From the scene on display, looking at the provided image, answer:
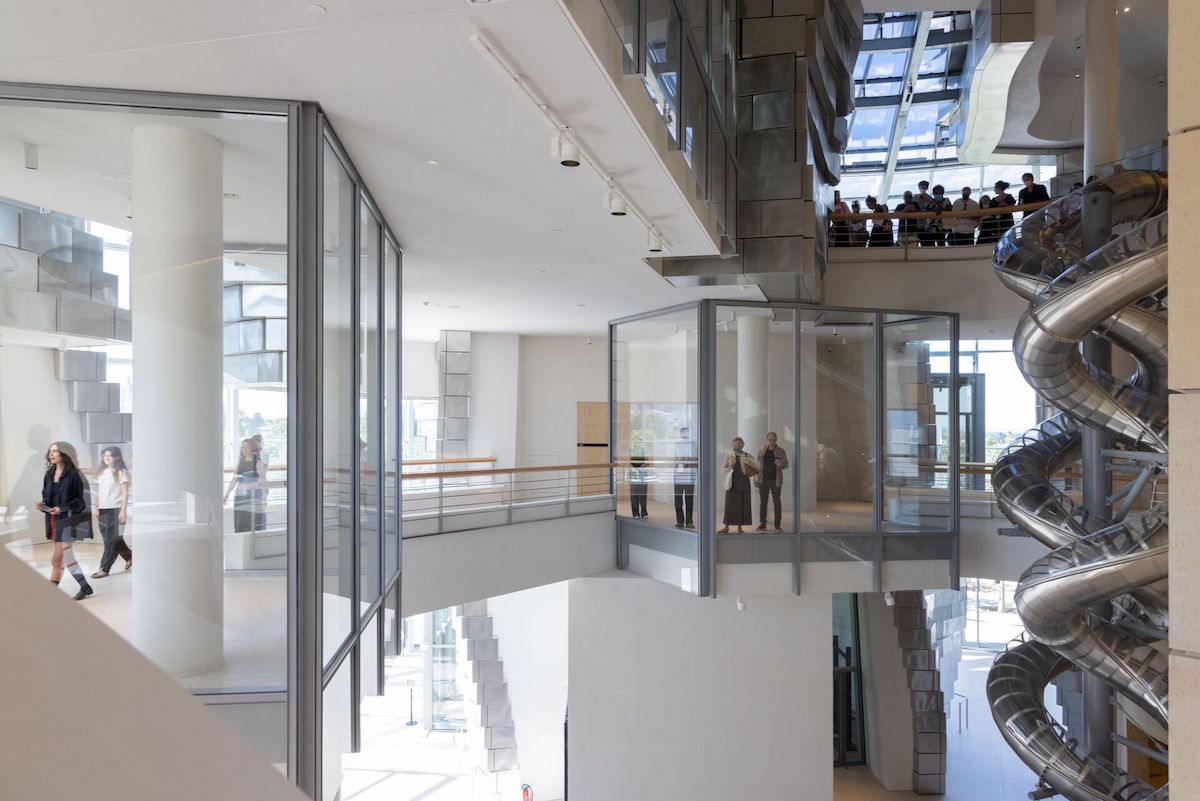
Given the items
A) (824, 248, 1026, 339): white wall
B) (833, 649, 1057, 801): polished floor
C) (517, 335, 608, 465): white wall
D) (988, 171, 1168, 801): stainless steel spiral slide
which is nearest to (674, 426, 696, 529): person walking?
(988, 171, 1168, 801): stainless steel spiral slide

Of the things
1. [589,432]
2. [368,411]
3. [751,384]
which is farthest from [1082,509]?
[589,432]

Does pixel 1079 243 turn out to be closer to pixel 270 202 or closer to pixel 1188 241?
pixel 1188 241

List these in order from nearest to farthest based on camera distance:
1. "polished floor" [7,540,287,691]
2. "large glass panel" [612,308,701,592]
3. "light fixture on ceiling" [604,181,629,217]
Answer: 1. "polished floor" [7,540,287,691]
2. "light fixture on ceiling" [604,181,629,217]
3. "large glass panel" [612,308,701,592]

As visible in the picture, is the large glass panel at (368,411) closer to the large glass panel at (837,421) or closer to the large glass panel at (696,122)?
the large glass panel at (696,122)

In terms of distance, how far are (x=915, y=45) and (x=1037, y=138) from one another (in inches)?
225

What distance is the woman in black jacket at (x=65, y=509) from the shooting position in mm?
3676

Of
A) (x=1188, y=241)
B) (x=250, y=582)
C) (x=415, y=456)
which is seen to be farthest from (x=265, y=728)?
(x=415, y=456)

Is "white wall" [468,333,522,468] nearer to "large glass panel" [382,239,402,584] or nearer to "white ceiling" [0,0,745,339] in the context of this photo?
"large glass panel" [382,239,402,584]

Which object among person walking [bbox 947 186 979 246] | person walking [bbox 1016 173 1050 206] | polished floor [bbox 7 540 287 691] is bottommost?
polished floor [bbox 7 540 287 691]

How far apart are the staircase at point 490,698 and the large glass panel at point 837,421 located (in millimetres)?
7855

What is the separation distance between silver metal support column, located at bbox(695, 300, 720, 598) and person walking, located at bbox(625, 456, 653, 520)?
1.07m

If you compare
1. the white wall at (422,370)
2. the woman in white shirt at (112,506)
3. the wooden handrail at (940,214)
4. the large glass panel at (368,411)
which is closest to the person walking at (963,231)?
the wooden handrail at (940,214)

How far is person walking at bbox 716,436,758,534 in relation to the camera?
→ 1056 centimetres

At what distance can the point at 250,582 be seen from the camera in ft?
13.8
